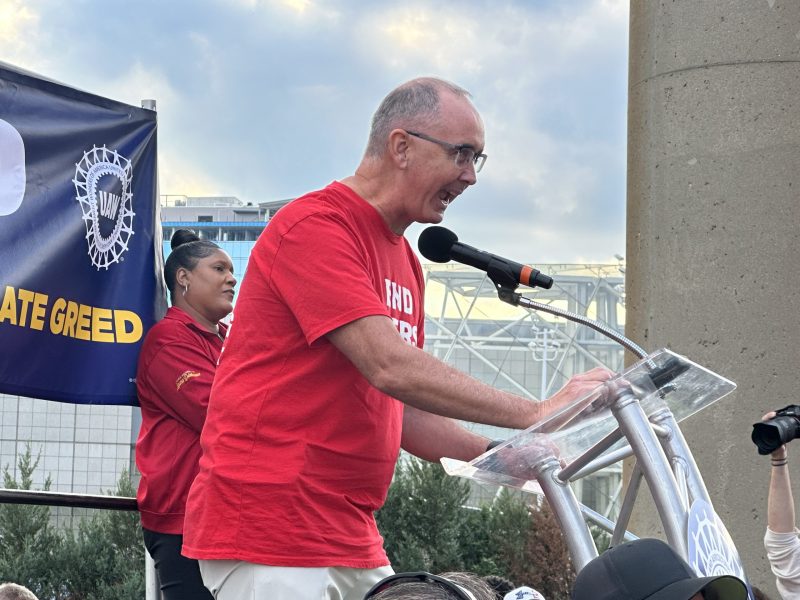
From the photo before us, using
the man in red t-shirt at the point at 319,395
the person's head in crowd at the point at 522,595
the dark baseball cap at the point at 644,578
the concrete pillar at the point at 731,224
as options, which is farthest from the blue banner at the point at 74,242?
the dark baseball cap at the point at 644,578

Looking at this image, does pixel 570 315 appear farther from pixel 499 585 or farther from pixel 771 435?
pixel 771 435

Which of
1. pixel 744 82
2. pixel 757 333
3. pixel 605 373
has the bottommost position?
pixel 605 373

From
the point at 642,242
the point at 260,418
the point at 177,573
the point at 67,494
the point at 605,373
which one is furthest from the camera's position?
the point at 642,242

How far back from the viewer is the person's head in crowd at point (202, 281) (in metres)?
4.54

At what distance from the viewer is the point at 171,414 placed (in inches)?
162

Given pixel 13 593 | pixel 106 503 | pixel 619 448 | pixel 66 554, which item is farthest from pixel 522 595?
pixel 66 554

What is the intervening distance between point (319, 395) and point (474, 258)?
0.47 m

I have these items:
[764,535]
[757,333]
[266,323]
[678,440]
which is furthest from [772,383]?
[266,323]

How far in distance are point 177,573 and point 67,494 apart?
0.56 metres

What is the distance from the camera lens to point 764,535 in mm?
4445

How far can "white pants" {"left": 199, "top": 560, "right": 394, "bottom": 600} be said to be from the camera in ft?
8.40

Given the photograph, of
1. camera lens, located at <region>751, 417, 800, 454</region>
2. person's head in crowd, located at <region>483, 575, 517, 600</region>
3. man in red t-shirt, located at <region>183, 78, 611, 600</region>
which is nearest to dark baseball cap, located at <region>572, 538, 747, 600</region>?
person's head in crowd, located at <region>483, 575, 517, 600</region>

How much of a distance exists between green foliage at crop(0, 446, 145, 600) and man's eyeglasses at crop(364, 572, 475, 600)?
616 cm

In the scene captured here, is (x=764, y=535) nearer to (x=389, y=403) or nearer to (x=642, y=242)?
(x=642, y=242)
